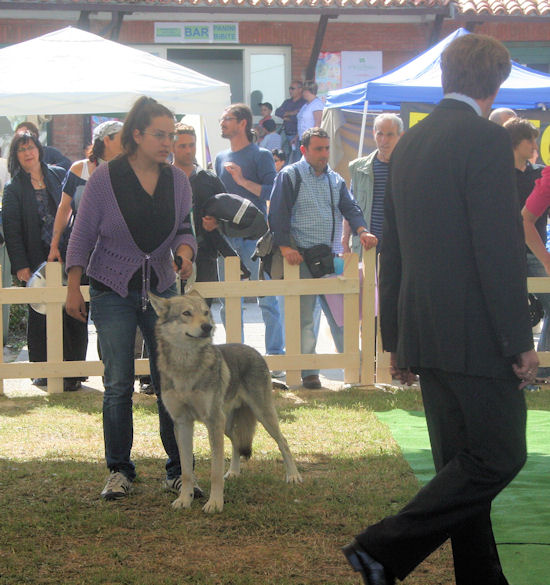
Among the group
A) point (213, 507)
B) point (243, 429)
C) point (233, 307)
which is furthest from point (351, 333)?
point (213, 507)

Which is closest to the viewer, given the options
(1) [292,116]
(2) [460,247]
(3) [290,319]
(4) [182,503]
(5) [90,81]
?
(2) [460,247]

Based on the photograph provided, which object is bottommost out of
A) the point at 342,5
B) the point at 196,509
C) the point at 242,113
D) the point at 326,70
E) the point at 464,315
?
the point at 196,509

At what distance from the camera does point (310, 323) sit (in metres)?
7.93

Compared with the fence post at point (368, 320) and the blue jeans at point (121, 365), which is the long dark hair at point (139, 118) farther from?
the fence post at point (368, 320)

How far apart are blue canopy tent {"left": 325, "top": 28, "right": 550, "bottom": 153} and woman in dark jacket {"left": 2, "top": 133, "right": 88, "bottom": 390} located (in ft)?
15.0

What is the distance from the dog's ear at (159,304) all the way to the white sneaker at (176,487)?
95 centimetres

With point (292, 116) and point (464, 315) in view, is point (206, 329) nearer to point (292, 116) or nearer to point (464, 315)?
point (464, 315)

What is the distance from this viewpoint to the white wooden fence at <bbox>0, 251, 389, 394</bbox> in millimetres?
7477

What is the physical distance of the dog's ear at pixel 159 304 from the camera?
4.60m

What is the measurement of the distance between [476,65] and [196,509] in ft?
8.89

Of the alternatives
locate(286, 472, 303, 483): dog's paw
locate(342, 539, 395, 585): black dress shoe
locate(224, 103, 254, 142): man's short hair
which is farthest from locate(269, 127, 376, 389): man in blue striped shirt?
locate(342, 539, 395, 585): black dress shoe

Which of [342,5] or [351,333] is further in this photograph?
[342,5]

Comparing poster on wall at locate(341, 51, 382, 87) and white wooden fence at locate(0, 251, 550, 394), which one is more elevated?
poster on wall at locate(341, 51, 382, 87)

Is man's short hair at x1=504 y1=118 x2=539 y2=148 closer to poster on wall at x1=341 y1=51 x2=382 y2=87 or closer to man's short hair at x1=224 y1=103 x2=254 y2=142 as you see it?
man's short hair at x1=224 y1=103 x2=254 y2=142
